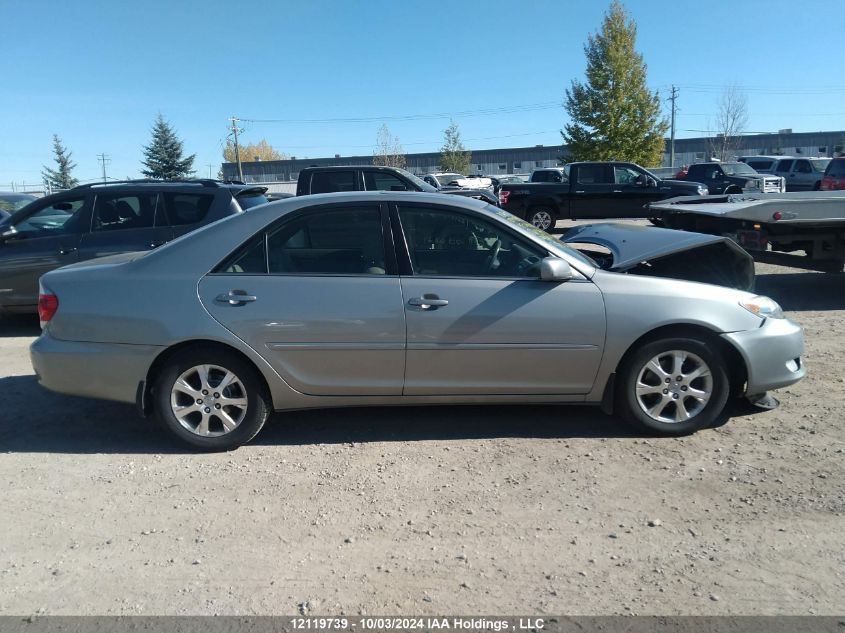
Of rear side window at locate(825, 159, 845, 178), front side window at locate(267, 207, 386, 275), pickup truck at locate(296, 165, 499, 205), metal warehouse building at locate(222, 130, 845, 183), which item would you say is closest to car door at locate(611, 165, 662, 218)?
rear side window at locate(825, 159, 845, 178)

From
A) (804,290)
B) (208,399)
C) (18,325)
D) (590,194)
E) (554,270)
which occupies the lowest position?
(18,325)

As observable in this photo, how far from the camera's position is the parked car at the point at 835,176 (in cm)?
2223

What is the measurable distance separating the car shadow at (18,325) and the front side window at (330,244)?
17.7 ft

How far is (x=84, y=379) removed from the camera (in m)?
4.73

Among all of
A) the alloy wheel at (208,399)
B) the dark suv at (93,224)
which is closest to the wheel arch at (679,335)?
the alloy wheel at (208,399)

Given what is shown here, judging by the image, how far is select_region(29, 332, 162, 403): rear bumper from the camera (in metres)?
4.63

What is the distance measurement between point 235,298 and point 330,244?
2.36ft

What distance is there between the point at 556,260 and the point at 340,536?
216 cm

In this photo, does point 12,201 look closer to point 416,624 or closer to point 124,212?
point 124,212

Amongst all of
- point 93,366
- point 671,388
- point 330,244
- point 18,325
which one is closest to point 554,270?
point 671,388

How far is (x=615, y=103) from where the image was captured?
35594mm

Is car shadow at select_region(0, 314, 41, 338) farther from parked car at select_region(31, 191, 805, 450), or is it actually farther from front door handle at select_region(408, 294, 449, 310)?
front door handle at select_region(408, 294, 449, 310)

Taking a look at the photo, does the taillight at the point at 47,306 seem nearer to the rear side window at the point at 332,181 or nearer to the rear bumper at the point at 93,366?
the rear bumper at the point at 93,366

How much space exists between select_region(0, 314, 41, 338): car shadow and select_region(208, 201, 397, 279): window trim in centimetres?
521
